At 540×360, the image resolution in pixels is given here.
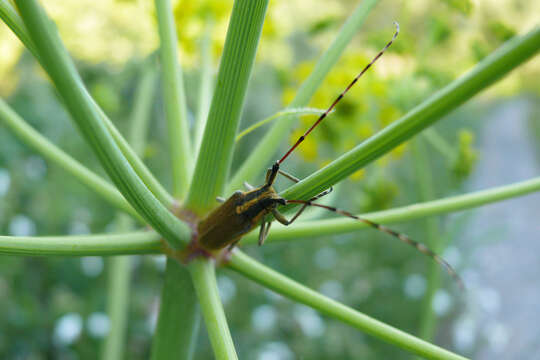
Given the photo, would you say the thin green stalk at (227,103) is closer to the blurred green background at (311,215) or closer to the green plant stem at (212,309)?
the green plant stem at (212,309)

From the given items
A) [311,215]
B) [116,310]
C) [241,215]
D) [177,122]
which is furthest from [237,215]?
[116,310]

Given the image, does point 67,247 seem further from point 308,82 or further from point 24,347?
point 24,347

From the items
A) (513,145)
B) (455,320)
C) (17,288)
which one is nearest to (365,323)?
(17,288)

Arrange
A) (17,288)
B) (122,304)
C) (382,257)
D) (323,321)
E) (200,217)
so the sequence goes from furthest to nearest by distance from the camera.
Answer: (382,257)
(323,321)
(17,288)
(122,304)
(200,217)

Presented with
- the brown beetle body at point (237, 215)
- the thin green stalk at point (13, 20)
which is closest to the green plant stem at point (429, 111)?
the brown beetle body at point (237, 215)

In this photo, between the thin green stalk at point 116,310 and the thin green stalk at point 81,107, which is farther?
the thin green stalk at point 116,310

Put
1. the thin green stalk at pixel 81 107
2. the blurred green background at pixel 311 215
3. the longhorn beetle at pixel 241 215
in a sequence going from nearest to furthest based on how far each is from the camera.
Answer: the thin green stalk at pixel 81 107 → the longhorn beetle at pixel 241 215 → the blurred green background at pixel 311 215
